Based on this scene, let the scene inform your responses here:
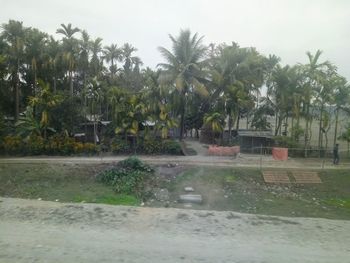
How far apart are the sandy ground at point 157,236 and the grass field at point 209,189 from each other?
2.97m

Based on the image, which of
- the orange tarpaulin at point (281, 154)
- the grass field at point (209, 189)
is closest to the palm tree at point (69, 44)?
the grass field at point (209, 189)

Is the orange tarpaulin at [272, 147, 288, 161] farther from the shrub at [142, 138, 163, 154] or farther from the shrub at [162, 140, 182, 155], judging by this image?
the shrub at [142, 138, 163, 154]

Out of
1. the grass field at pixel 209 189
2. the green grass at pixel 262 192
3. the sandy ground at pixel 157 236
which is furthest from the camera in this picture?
the grass field at pixel 209 189

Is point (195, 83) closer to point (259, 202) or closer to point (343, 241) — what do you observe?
point (259, 202)

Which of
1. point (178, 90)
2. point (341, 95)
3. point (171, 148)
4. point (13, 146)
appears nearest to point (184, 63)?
point (178, 90)

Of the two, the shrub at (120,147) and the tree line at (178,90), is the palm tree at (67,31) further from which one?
the shrub at (120,147)

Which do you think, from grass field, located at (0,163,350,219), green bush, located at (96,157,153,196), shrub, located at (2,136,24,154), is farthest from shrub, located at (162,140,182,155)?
shrub, located at (2,136,24,154)

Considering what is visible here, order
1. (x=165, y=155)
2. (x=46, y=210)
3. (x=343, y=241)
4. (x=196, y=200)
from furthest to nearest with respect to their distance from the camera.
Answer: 1. (x=165, y=155)
2. (x=196, y=200)
3. (x=46, y=210)
4. (x=343, y=241)

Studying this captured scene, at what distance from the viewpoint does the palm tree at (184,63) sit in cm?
3153

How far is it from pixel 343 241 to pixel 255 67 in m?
23.2

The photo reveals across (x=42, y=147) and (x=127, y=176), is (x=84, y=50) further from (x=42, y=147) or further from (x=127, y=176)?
(x=127, y=176)

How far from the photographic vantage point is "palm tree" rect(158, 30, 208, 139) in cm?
3153

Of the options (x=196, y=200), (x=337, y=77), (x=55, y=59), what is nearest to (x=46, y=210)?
(x=196, y=200)

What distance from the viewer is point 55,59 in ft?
117
